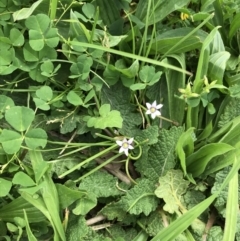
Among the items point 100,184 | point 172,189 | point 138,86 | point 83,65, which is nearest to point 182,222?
point 172,189

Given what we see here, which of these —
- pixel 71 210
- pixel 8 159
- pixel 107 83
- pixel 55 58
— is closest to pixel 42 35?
pixel 55 58

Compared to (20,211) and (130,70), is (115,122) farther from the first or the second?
(20,211)

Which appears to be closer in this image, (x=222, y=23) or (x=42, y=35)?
(x=42, y=35)

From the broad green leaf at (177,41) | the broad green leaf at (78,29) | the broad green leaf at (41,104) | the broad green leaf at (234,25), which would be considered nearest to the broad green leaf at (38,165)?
the broad green leaf at (41,104)

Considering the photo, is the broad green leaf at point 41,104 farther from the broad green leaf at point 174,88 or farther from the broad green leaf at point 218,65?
the broad green leaf at point 218,65

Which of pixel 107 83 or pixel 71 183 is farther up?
pixel 107 83

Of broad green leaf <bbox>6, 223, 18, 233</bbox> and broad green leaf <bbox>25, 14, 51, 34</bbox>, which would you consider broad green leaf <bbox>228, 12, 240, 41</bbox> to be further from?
broad green leaf <bbox>6, 223, 18, 233</bbox>

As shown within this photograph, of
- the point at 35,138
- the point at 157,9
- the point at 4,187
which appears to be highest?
the point at 157,9

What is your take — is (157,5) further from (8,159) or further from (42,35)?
(8,159)
